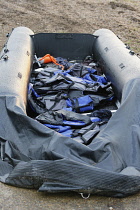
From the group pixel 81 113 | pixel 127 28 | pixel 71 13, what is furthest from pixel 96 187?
pixel 71 13

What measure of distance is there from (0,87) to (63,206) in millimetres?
1319

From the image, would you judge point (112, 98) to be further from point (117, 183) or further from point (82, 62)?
point (117, 183)

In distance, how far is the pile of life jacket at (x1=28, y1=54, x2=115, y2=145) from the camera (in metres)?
2.97

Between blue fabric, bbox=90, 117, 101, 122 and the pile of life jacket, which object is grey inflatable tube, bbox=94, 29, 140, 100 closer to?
the pile of life jacket

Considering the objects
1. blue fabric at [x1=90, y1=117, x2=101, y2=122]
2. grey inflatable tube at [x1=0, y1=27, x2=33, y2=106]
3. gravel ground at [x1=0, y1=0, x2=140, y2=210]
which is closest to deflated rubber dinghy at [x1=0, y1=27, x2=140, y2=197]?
grey inflatable tube at [x1=0, y1=27, x2=33, y2=106]

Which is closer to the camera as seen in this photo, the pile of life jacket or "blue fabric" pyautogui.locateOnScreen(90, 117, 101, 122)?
Result: the pile of life jacket

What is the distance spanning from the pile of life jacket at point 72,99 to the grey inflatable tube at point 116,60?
0.14m

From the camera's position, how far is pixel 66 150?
2.34 m

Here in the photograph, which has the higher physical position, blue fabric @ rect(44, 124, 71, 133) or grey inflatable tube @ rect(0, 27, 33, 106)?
grey inflatable tube @ rect(0, 27, 33, 106)

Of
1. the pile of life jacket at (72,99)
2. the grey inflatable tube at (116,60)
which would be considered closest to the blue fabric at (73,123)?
the pile of life jacket at (72,99)

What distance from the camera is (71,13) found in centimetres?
846

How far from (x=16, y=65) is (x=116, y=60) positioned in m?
1.27

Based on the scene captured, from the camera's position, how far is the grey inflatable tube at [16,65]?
2979mm

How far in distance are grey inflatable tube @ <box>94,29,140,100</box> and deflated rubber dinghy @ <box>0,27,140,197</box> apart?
0.8 inches
